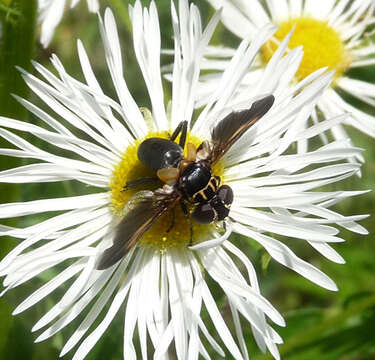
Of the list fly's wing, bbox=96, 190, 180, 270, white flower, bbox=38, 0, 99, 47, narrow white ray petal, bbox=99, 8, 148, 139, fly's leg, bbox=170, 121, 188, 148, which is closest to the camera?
fly's wing, bbox=96, 190, 180, 270

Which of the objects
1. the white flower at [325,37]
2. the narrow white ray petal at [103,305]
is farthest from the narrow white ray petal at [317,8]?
the narrow white ray petal at [103,305]

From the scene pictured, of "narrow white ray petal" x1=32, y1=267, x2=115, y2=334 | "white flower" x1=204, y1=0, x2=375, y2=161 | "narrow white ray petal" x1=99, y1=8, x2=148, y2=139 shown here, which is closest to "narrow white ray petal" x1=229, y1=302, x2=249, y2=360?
"narrow white ray petal" x1=32, y1=267, x2=115, y2=334

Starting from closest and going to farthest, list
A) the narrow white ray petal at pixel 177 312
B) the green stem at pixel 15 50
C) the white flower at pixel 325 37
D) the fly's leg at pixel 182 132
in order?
the narrow white ray petal at pixel 177 312 < the green stem at pixel 15 50 < the fly's leg at pixel 182 132 < the white flower at pixel 325 37

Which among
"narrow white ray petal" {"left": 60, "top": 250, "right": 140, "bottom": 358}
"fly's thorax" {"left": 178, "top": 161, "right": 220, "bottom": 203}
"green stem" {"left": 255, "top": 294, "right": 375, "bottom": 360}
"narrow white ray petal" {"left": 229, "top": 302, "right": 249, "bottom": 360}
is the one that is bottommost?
"green stem" {"left": 255, "top": 294, "right": 375, "bottom": 360}

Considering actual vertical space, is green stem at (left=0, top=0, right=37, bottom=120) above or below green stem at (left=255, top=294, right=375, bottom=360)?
above

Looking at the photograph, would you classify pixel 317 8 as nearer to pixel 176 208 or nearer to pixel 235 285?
pixel 176 208

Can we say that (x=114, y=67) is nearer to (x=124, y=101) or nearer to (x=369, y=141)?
(x=124, y=101)

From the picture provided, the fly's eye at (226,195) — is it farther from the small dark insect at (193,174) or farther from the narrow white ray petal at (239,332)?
the narrow white ray petal at (239,332)

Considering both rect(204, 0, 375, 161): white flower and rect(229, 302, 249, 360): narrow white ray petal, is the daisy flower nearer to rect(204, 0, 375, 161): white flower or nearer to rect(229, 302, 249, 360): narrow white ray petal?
rect(229, 302, 249, 360): narrow white ray petal
